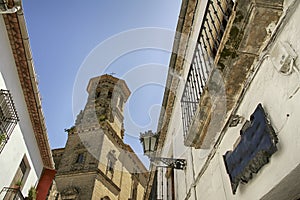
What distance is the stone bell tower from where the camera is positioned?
733 inches

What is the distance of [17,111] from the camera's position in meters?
6.91

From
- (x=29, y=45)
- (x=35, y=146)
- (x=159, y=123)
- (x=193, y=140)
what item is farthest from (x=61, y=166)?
(x=193, y=140)

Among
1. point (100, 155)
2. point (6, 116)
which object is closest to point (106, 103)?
point (100, 155)

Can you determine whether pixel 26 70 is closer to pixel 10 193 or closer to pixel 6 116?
pixel 6 116

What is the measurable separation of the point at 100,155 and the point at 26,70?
46.6 ft

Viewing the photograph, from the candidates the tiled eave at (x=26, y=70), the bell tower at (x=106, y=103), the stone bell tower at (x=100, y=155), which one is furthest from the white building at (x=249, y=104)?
the bell tower at (x=106, y=103)

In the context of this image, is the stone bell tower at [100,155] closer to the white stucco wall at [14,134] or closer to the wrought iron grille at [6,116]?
the white stucco wall at [14,134]

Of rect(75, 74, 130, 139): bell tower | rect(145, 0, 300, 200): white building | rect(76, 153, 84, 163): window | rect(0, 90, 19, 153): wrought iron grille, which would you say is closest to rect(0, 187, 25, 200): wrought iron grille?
rect(0, 90, 19, 153): wrought iron grille

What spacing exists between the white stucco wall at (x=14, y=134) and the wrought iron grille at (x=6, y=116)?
258 mm

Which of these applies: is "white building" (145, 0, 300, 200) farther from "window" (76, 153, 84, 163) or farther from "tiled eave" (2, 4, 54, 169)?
"window" (76, 153, 84, 163)

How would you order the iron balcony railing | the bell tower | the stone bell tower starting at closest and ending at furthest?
the iron balcony railing, the stone bell tower, the bell tower

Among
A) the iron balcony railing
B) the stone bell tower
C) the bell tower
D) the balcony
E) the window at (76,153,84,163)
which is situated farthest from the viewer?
the bell tower

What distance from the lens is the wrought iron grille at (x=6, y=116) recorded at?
233 inches

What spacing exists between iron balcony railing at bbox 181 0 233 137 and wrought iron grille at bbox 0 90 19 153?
13.7ft
